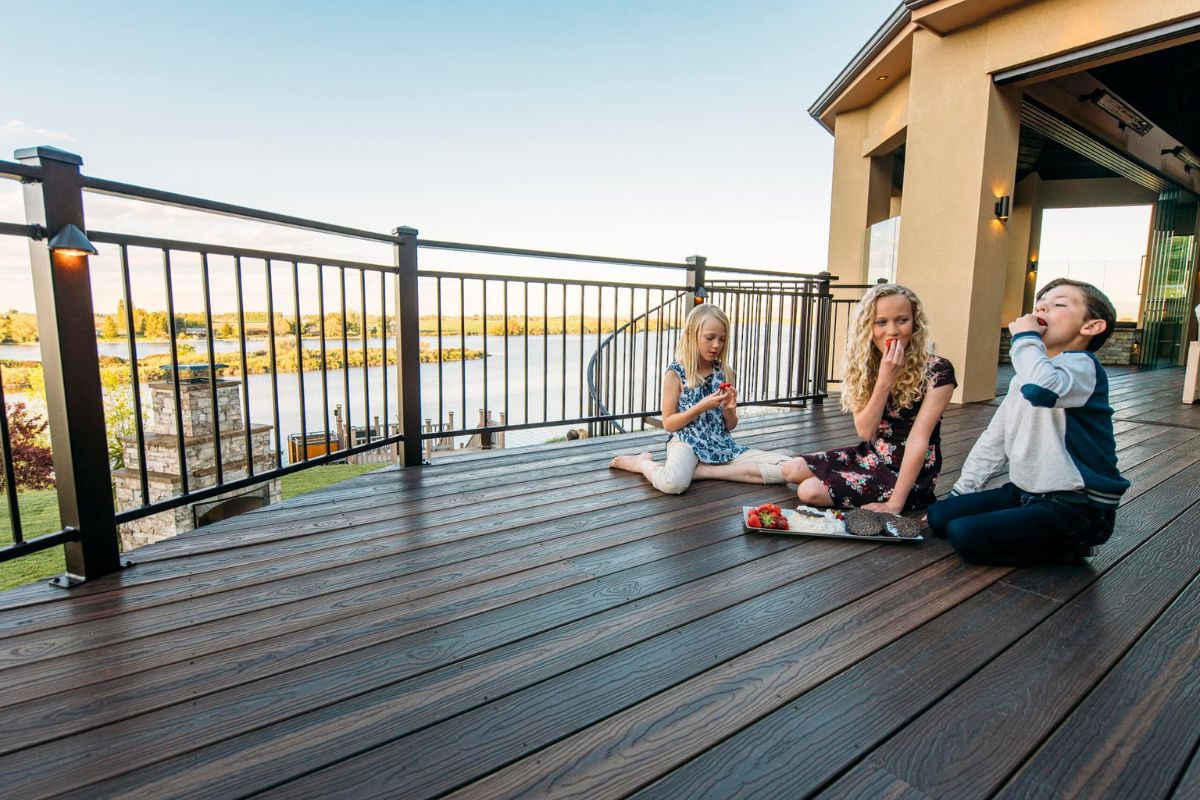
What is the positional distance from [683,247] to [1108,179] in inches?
873

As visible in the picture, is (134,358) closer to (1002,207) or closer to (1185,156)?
(1002,207)

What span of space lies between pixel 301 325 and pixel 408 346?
0.52 m

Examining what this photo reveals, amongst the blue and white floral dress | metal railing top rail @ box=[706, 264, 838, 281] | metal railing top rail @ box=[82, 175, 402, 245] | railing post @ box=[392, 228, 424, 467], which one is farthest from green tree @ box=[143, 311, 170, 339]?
metal railing top rail @ box=[706, 264, 838, 281]

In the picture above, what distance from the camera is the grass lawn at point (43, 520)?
15.7 ft

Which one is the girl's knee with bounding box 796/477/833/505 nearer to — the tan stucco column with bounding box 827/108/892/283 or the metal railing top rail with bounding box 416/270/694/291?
the metal railing top rail with bounding box 416/270/694/291

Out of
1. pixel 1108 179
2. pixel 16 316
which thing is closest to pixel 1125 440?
pixel 16 316

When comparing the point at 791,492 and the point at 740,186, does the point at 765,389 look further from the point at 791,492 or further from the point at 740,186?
the point at 740,186

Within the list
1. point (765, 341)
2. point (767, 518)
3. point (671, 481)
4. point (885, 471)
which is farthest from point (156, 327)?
point (765, 341)

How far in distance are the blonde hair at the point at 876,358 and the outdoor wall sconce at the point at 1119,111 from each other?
7.26m

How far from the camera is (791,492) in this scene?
272 cm

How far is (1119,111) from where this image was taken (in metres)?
7.50

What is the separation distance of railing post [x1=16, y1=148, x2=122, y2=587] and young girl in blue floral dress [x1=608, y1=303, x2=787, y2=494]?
2.03 meters

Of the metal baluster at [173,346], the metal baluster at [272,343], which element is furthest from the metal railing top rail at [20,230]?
the metal baluster at [272,343]

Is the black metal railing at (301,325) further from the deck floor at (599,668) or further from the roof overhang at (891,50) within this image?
the roof overhang at (891,50)
